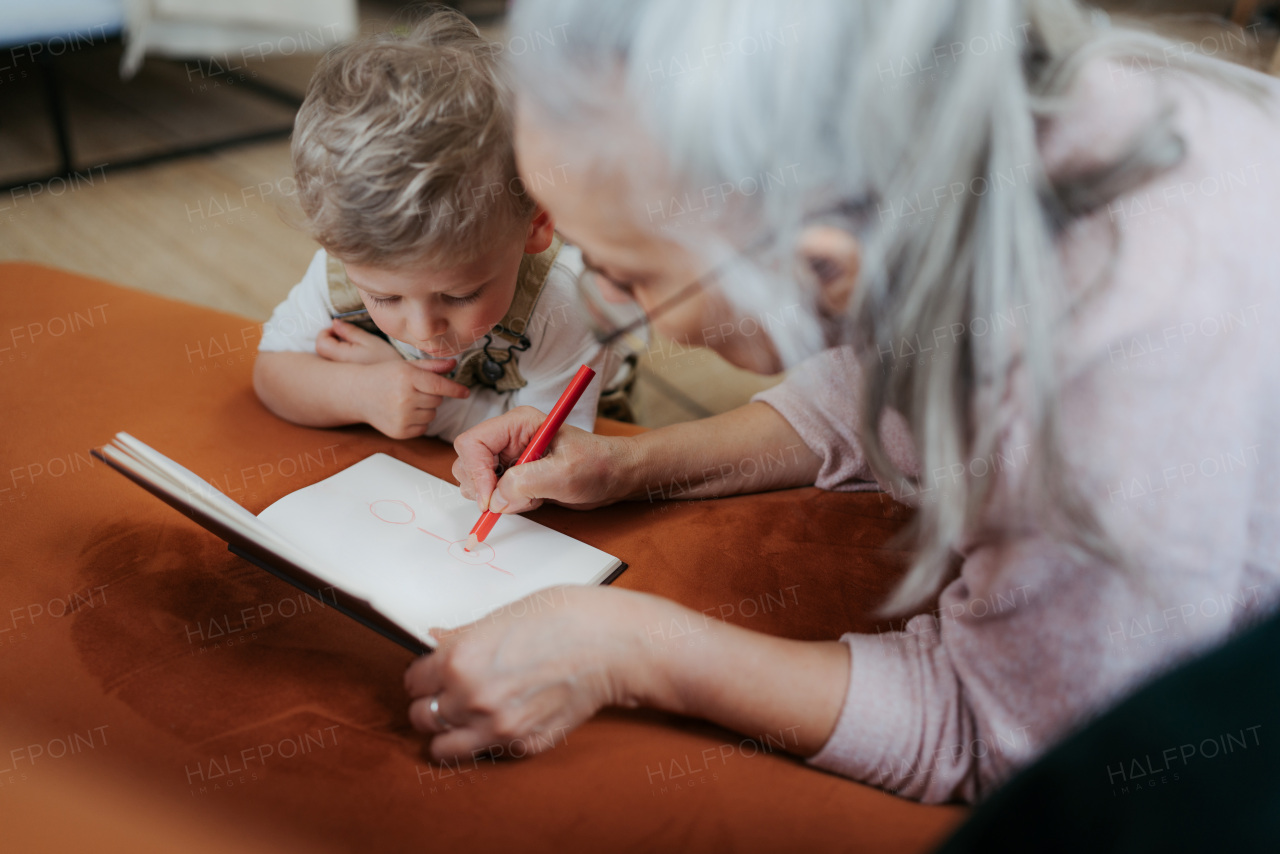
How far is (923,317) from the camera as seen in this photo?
56 centimetres

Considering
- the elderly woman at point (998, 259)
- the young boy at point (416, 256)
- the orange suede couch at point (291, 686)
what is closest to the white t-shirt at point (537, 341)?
the young boy at point (416, 256)

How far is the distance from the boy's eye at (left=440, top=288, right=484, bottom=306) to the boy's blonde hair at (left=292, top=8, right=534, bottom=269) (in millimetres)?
49

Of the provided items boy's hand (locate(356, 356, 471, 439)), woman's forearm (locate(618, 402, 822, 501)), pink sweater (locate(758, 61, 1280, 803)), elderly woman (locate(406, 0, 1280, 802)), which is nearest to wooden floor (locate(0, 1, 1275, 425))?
boy's hand (locate(356, 356, 471, 439))

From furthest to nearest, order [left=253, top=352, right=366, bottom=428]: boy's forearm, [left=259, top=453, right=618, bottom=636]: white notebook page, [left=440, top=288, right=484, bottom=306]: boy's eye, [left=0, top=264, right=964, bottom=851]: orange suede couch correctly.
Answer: [left=253, top=352, right=366, bottom=428]: boy's forearm
[left=440, top=288, right=484, bottom=306]: boy's eye
[left=259, top=453, right=618, bottom=636]: white notebook page
[left=0, top=264, right=964, bottom=851]: orange suede couch

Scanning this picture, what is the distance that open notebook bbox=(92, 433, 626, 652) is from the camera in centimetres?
73

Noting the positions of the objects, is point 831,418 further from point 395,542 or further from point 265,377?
point 265,377

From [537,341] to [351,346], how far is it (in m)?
0.23

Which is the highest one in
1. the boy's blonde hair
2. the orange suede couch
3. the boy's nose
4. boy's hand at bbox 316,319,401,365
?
the boy's blonde hair

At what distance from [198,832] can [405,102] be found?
0.66 m

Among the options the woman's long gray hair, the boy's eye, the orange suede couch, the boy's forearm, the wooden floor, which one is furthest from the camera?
the wooden floor

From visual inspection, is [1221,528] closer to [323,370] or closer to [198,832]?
[198,832]

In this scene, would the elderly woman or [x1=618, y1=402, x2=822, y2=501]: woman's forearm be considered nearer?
the elderly woman

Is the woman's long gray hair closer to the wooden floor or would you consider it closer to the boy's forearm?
the boy's forearm

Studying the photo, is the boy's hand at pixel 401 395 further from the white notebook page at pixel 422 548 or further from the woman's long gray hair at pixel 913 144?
the woman's long gray hair at pixel 913 144
